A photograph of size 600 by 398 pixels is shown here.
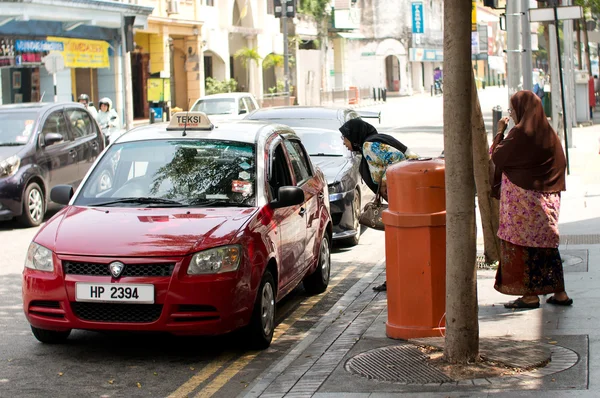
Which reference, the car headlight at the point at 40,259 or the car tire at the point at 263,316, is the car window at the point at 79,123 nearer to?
the car headlight at the point at 40,259

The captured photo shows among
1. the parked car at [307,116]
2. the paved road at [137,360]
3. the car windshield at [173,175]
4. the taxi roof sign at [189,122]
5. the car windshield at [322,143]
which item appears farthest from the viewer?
the parked car at [307,116]

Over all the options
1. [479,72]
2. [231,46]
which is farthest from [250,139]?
[479,72]

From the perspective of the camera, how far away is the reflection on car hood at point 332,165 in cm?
1225

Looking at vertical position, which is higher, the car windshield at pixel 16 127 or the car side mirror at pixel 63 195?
the car windshield at pixel 16 127

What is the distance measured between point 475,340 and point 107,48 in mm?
35308

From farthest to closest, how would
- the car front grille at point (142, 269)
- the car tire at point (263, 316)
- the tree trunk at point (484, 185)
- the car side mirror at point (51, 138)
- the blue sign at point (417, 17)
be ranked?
the blue sign at point (417, 17), the car side mirror at point (51, 138), the tree trunk at point (484, 185), the car tire at point (263, 316), the car front grille at point (142, 269)

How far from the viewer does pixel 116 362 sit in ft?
23.9

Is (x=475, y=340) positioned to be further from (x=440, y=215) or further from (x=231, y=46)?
(x=231, y=46)

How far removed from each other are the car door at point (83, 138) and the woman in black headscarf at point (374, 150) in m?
7.84

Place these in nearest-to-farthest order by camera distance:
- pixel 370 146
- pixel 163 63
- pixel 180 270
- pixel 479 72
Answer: pixel 180 270
pixel 370 146
pixel 163 63
pixel 479 72

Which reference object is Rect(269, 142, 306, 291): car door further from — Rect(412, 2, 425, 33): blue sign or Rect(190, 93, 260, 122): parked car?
Rect(412, 2, 425, 33): blue sign

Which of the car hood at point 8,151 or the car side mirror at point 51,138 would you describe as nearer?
the car hood at point 8,151

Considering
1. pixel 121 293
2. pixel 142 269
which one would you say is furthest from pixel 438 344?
pixel 121 293

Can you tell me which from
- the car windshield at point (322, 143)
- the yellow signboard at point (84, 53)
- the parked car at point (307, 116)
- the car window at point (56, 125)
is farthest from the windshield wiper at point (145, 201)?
the yellow signboard at point (84, 53)
